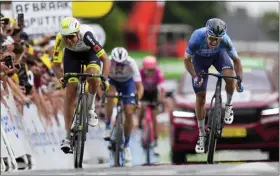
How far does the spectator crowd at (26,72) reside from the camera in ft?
42.7

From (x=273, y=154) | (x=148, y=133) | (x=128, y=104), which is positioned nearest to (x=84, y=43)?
(x=128, y=104)

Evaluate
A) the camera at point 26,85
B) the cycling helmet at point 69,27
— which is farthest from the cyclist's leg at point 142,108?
the cycling helmet at point 69,27

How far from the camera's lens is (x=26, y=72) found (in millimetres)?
14031

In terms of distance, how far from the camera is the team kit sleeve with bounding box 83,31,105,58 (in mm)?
11094

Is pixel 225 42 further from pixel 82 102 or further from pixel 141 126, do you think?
pixel 141 126

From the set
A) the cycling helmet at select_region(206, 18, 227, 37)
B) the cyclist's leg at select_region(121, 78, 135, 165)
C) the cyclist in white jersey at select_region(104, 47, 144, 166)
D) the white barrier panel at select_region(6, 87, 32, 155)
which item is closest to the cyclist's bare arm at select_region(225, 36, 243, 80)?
the cycling helmet at select_region(206, 18, 227, 37)

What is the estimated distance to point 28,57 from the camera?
47.3 feet

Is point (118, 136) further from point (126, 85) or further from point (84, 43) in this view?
point (84, 43)

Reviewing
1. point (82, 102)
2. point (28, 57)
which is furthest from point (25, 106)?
point (82, 102)

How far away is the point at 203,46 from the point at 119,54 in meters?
2.74

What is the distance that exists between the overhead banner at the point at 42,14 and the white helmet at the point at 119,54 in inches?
46.3

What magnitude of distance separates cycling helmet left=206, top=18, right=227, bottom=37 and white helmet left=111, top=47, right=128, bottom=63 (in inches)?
125

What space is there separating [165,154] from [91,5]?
3.81 meters

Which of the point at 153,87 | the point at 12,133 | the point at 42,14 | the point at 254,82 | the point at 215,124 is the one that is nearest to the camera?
the point at 215,124
